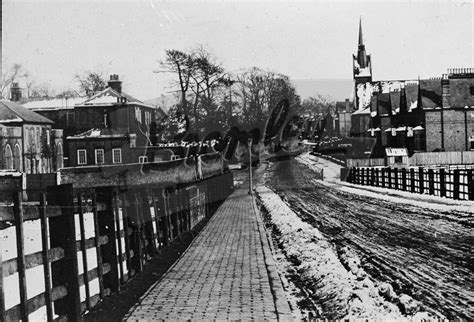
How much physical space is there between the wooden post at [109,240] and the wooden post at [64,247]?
1.76m

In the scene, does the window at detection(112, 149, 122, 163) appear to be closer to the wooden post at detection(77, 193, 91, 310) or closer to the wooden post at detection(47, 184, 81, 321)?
the wooden post at detection(77, 193, 91, 310)

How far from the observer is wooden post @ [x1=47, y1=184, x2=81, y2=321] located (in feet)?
20.3

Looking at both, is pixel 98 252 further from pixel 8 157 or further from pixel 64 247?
pixel 8 157

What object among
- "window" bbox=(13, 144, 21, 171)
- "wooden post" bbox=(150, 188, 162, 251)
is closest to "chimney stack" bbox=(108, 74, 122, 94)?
"window" bbox=(13, 144, 21, 171)

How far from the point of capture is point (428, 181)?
25.5 m

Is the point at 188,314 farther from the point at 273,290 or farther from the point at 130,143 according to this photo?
the point at 130,143

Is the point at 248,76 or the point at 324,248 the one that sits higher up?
the point at 248,76

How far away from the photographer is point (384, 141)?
7756cm

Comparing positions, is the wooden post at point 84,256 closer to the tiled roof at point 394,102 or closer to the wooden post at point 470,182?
the wooden post at point 470,182

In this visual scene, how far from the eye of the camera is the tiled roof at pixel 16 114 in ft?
36.4

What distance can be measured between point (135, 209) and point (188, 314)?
12.2ft

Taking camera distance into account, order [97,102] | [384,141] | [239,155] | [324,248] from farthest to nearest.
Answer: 1. [384,141]
2. [239,155]
3. [97,102]
4. [324,248]

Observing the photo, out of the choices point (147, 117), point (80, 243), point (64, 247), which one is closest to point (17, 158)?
point (80, 243)

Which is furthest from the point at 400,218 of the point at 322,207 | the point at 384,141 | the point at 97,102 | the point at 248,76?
the point at 384,141
